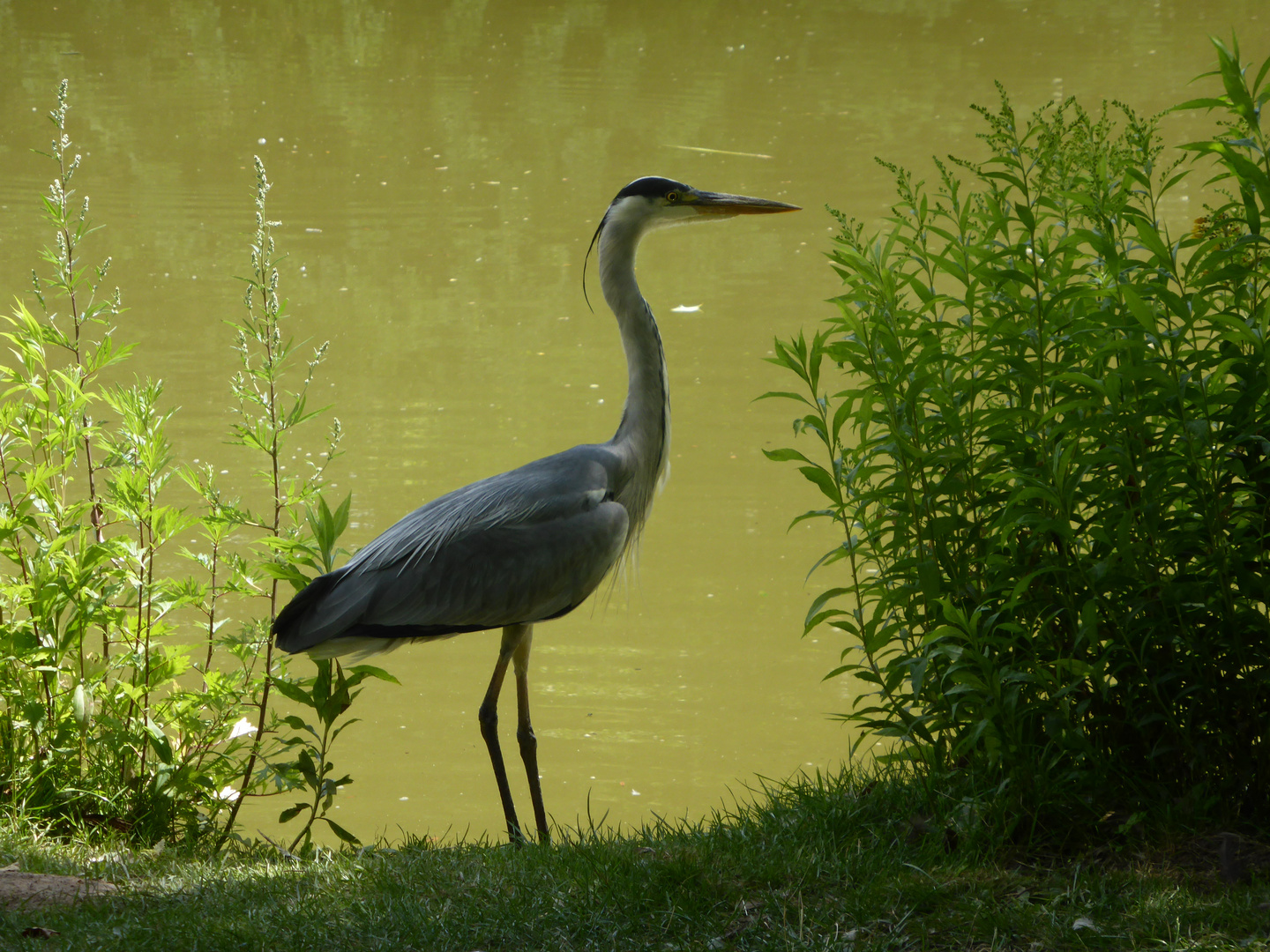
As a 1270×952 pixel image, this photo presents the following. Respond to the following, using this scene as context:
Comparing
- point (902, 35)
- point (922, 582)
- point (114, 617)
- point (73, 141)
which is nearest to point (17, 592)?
point (114, 617)

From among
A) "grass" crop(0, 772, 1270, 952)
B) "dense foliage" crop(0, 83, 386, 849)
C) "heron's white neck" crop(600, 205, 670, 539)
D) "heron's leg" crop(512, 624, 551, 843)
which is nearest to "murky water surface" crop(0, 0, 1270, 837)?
"heron's leg" crop(512, 624, 551, 843)

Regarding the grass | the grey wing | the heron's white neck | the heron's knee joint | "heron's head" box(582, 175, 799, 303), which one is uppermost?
"heron's head" box(582, 175, 799, 303)

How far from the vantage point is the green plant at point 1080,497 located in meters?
3.01

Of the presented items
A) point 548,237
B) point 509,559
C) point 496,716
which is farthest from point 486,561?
point 548,237

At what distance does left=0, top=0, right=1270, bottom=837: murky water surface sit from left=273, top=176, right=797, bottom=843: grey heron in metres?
0.79

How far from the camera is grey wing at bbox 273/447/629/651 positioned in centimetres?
420

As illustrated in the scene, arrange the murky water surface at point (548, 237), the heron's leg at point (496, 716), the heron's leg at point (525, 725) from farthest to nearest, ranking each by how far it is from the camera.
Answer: the murky water surface at point (548, 237)
the heron's leg at point (525, 725)
the heron's leg at point (496, 716)

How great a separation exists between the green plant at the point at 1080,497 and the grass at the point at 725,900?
0.20 metres

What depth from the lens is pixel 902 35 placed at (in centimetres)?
1673

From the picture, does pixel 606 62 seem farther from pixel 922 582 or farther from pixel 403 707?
pixel 922 582

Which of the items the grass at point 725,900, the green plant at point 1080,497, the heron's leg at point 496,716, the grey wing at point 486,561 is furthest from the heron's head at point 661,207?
the grass at point 725,900

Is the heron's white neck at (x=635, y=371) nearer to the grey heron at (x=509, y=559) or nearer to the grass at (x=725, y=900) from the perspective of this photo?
the grey heron at (x=509, y=559)

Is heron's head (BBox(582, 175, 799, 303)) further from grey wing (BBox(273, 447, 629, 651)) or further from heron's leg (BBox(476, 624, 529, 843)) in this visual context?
heron's leg (BBox(476, 624, 529, 843))

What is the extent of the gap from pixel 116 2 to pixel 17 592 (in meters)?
16.6
